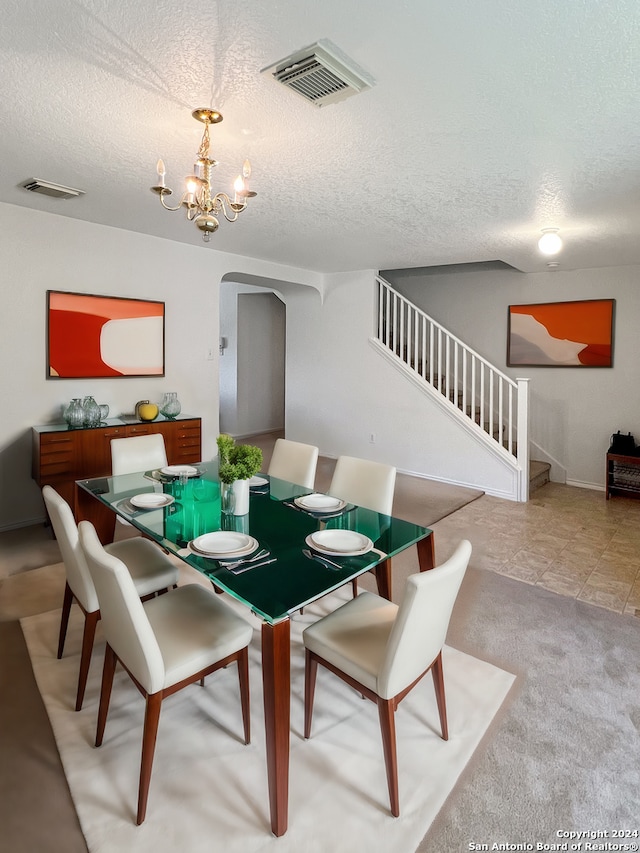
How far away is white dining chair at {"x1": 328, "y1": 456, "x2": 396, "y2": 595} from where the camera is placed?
275 cm

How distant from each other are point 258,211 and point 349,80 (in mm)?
1952

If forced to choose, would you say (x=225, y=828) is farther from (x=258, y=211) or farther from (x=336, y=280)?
(x=336, y=280)

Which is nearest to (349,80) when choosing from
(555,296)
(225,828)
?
(225,828)

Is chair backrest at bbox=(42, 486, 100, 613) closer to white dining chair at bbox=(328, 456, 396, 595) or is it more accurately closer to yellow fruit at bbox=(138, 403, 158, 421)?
white dining chair at bbox=(328, 456, 396, 595)

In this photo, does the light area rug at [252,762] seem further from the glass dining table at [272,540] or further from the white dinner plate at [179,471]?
the white dinner plate at [179,471]

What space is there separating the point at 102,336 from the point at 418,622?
3866mm

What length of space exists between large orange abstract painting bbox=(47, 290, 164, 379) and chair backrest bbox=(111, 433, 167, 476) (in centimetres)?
128

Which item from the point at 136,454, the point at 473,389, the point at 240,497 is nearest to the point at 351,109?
the point at 240,497

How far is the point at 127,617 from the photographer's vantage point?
1.50 meters

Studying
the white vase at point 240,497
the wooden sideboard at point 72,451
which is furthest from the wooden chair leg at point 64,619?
the wooden sideboard at point 72,451

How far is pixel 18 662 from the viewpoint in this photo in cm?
228

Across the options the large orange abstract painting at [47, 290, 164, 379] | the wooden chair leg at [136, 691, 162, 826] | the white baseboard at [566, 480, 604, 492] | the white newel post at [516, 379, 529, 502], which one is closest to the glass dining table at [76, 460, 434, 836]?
the wooden chair leg at [136, 691, 162, 826]

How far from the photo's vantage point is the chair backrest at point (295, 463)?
126 inches

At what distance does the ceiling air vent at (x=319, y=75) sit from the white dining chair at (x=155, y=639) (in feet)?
6.17
